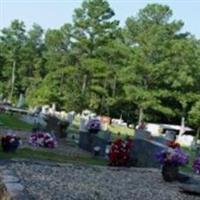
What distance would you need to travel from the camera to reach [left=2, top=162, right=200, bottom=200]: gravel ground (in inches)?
326

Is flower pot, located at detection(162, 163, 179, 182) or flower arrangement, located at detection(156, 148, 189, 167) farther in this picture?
flower arrangement, located at detection(156, 148, 189, 167)

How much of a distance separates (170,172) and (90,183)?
1.99 metres

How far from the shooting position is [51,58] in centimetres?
7444

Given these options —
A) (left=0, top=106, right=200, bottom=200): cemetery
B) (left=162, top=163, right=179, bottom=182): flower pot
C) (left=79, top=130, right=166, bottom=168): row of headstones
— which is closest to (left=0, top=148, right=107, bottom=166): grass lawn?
(left=0, top=106, right=200, bottom=200): cemetery

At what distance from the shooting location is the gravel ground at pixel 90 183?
8.29 meters

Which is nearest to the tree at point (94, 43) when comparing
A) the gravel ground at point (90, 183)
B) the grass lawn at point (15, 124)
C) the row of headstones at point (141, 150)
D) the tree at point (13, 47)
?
the tree at point (13, 47)

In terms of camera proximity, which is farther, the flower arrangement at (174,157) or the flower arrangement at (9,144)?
the flower arrangement at (9,144)

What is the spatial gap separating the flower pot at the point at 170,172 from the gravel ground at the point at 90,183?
0.14 metres

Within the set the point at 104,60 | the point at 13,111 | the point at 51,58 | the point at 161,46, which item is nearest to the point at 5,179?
the point at 13,111

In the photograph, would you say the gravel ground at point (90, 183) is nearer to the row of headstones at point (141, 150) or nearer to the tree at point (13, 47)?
the row of headstones at point (141, 150)

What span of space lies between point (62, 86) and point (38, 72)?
1650 centimetres

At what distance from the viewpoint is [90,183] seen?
377 inches

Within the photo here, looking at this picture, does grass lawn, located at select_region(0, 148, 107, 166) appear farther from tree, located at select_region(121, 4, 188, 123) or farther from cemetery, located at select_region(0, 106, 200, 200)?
tree, located at select_region(121, 4, 188, 123)

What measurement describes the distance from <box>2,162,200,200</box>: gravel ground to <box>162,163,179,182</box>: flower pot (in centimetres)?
14
